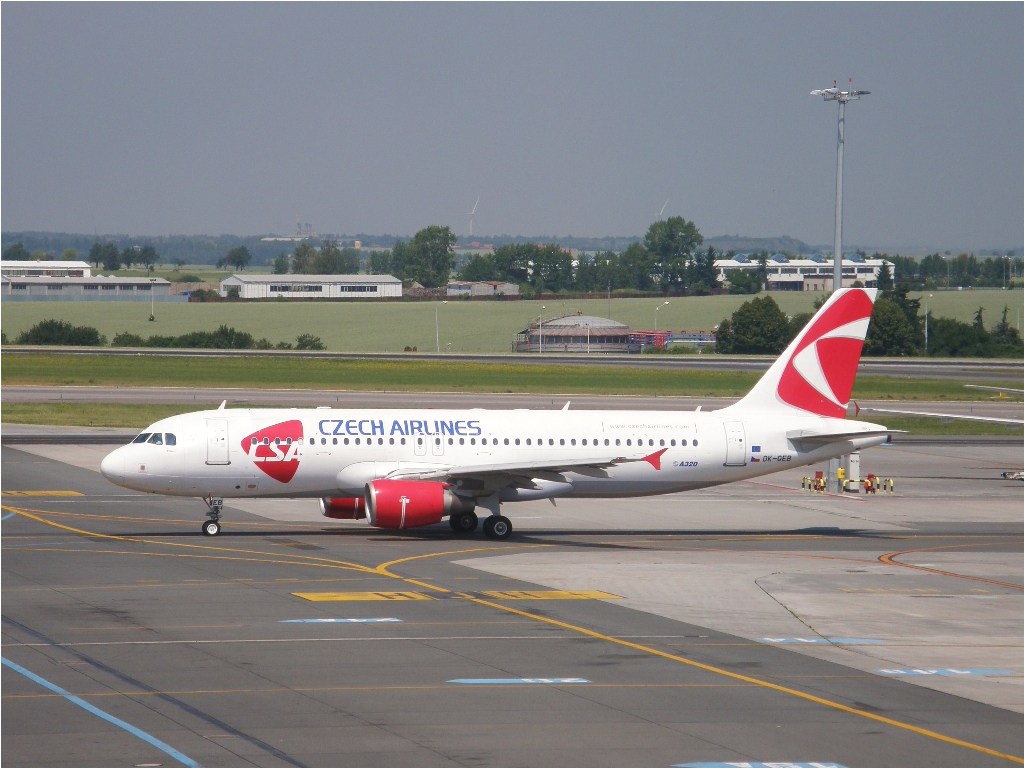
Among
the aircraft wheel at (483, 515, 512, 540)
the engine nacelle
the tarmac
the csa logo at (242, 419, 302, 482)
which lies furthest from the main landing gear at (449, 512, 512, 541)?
the csa logo at (242, 419, 302, 482)

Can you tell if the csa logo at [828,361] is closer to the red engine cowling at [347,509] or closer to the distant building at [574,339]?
the red engine cowling at [347,509]

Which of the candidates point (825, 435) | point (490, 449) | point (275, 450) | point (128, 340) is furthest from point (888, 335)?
point (275, 450)

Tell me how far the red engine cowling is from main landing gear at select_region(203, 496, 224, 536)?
3.34 metres

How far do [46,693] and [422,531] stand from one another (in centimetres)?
2310

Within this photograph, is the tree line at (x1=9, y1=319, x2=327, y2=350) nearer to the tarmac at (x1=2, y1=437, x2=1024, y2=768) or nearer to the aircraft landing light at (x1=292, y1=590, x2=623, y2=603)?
the tarmac at (x1=2, y1=437, x2=1024, y2=768)

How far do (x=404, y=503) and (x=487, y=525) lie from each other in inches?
134

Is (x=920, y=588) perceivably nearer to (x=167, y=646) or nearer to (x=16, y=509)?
(x=167, y=646)

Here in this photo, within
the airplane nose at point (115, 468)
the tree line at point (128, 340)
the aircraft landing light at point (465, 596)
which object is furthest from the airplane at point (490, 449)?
the tree line at point (128, 340)

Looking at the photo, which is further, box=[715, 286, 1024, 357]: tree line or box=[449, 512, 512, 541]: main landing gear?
box=[715, 286, 1024, 357]: tree line

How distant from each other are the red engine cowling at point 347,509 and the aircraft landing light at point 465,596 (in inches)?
438

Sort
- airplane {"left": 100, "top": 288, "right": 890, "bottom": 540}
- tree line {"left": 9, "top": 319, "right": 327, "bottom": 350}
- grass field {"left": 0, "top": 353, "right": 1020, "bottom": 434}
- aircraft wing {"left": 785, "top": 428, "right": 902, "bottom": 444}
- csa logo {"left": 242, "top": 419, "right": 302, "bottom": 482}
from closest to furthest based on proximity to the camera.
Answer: airplane {"left": 100, "top": 288, "right": 890, "bottom": 540} < csa logo {"left": 242, "top": 419, "right": 302, "bottom": 482} < aircraft wing {"left": 785, "top": 428, "right": 902, "bottom": 444} < grass field {"left": 0, "top": 353, "right": 1020, "bottom": 434} < tree line {"left": 9, "top": 319, "right": 327, "bottom": 350}

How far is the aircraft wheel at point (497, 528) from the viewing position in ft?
141

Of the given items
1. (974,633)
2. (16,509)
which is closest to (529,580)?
(974,633)

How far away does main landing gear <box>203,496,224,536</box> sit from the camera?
138ft
